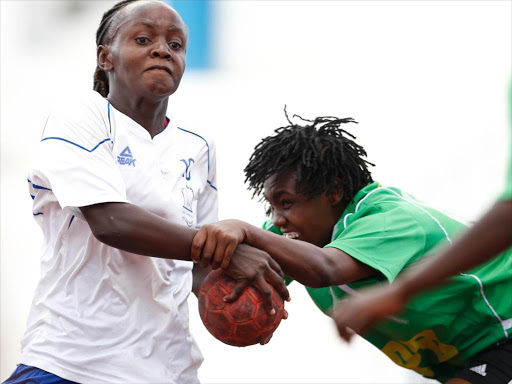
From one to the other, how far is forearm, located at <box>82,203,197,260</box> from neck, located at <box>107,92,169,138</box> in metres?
0.54

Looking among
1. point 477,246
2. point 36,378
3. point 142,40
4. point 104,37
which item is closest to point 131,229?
point 36,378

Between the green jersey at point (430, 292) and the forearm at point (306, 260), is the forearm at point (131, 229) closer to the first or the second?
the forearm at point (306, 260)

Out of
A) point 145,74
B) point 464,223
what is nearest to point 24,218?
point 145,74

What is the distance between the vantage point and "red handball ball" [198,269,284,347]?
302 cm

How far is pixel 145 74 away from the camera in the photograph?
320cm

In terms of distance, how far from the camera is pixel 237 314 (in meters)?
3.01

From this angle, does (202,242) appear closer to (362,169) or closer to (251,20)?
(362,169)

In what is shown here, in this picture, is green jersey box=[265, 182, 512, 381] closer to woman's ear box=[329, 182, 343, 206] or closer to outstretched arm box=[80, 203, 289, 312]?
woman's ear box=[329, 182, 343, 206]

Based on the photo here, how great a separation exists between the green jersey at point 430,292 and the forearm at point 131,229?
77cm

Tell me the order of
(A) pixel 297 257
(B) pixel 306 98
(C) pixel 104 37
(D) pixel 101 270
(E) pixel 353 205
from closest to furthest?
(D) pixel 101 270
(A) pixel 297 257
(C) pixel 104 37
(E) pixel 353 205
(B) pixel 306 98

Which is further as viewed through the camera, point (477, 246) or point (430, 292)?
point (430, 292)

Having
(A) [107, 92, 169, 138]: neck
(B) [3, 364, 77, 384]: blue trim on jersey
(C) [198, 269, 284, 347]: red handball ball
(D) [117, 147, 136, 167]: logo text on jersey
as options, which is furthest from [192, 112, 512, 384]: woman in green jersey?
(B) [3, 364, 77, 384]: blue trim on jersey

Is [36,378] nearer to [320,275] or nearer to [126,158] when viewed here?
[126,158]

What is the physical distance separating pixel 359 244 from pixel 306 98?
2958 millimetres
